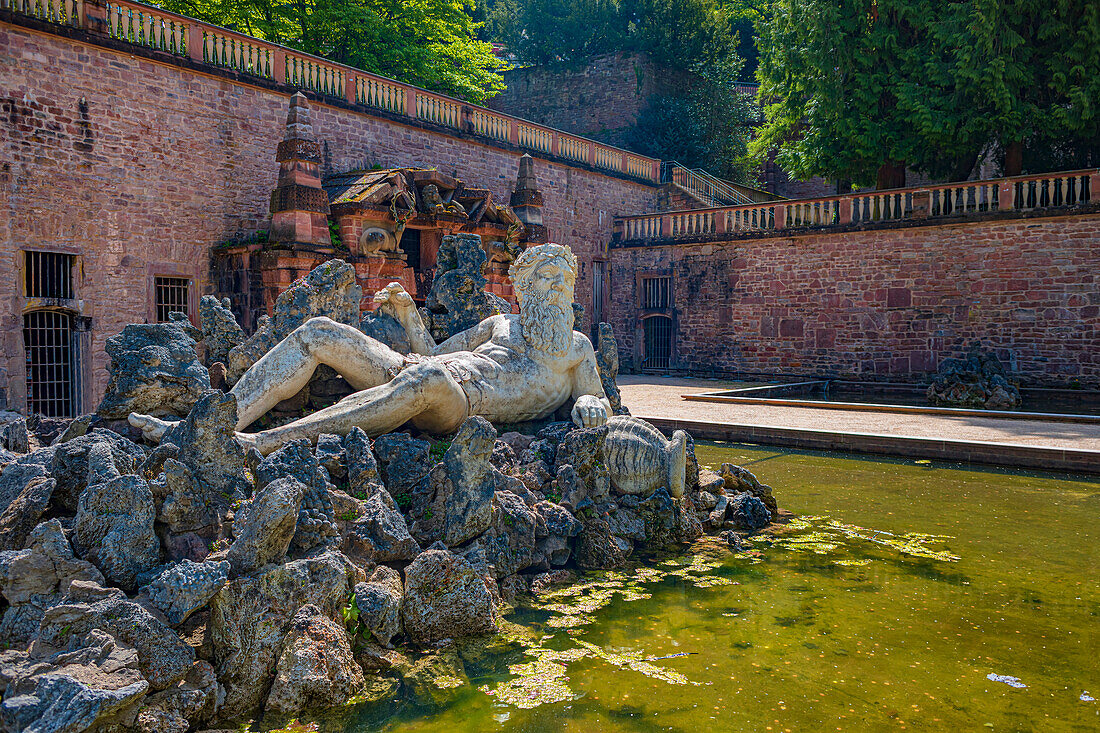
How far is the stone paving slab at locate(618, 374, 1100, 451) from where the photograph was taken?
8352 millimetres

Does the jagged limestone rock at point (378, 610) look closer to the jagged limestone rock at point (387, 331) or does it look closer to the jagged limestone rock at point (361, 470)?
the jagged limestone rock at point (361, 470)

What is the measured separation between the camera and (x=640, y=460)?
16.9ft

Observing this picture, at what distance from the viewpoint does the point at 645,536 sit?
5031 mm

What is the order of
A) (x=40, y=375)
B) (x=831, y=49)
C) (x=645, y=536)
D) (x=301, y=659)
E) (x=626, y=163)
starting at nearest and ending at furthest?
(x=301, y=659) < (x=645, y=536) < (x=40, y=375) < (x=831, y=49) < (x=626, y=163)

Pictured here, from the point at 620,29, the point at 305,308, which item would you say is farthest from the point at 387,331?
the point at 620,29

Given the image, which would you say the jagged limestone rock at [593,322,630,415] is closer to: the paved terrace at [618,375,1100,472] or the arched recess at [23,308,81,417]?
the paved terrace at [618,375,1100,472]

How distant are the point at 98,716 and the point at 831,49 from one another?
19812 mm

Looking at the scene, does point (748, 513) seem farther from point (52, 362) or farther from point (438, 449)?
point (52, 362)

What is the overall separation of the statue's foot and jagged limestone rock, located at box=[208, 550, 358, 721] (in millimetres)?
1304

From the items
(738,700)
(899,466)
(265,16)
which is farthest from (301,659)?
(265,16)

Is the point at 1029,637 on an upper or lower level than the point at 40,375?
lower

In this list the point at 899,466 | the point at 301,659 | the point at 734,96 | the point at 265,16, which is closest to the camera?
the point at 301,659

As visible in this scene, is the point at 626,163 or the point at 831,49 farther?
the point at 626,163

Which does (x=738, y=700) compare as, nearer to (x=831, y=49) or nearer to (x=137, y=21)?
(x=137, y=21)
